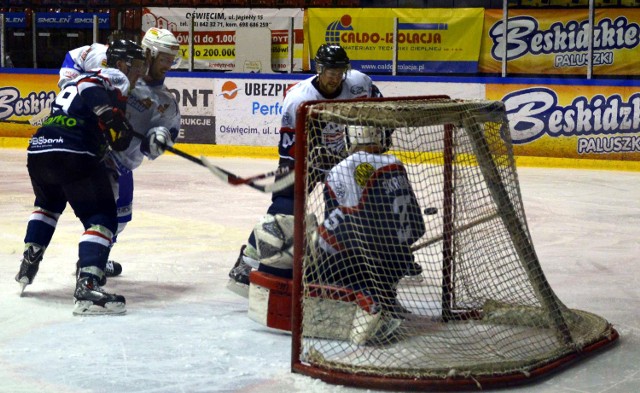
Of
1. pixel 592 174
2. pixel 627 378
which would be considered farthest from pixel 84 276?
pixel 592 174

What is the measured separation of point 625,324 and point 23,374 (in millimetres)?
2168

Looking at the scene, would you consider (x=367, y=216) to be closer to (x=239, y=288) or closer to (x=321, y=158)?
(x=321, y=158)

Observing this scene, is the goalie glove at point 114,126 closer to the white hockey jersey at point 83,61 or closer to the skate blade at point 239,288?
the skate blade at point 239,288

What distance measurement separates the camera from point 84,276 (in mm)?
4031

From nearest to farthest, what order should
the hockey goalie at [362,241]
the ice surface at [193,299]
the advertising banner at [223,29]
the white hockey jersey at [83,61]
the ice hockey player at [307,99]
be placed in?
the ice surface at [193,299]
the hockey goalie at [362,241]
the ice hockey player at [307,99]
the white hockey jersey at [83,61]
the advertising banner at [223,29]

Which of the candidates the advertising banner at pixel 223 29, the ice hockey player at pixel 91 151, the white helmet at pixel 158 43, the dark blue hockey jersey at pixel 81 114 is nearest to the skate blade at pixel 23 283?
the ice hockey player at pixel 91 151

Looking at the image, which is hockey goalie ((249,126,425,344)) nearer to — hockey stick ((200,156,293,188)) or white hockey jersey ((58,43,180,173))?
hockey stick ((200,156,293,188))

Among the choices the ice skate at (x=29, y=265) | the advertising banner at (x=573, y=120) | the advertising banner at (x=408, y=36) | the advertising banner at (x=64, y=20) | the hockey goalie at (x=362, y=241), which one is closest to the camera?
the hockey goalie at (x=362, y=241)

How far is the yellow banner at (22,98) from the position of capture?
10.6 m

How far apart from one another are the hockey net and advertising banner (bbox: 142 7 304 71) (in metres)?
6.63

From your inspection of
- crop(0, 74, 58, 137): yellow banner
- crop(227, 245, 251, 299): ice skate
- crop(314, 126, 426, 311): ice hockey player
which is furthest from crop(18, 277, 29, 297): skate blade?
crop(0, 74, 58, 137): yellow banner

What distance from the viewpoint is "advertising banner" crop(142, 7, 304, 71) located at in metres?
10.6

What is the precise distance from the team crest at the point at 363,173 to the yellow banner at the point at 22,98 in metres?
7.61

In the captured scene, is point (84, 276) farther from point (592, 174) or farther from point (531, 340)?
point (592, 174)
